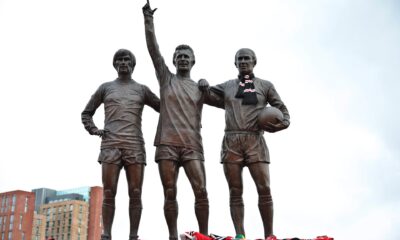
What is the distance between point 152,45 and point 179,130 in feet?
5.32

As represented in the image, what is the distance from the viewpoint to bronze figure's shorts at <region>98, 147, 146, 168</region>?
10.5 meters

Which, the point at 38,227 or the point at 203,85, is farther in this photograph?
the point at 38,227

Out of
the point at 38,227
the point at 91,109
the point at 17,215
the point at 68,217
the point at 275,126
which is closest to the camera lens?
the point at 275,126

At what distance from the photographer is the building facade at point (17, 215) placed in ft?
141

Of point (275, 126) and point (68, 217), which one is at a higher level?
point (68, 217)

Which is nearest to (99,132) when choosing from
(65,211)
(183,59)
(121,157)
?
(121,157)

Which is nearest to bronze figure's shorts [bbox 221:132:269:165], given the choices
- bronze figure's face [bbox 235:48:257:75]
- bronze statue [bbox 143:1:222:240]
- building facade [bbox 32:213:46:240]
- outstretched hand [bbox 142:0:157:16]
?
bronze statue [bbox 143:1:222:240]

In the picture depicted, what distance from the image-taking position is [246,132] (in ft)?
34.3

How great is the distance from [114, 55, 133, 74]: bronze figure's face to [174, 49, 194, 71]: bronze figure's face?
85 cm

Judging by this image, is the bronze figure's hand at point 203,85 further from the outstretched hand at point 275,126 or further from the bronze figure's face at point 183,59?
the outstretched hand at point 275,126

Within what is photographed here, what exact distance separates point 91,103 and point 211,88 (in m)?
2.21

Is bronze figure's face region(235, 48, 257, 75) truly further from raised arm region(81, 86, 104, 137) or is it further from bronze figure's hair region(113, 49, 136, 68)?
raised arm region(81, 86, 104, 137)

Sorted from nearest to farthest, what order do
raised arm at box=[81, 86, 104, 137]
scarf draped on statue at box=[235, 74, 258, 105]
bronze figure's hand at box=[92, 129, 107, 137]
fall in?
scarf draped on statue at box=[235, 74, 258, 105] → bronze figure's hand at box=[92, 129, 107, 137] → raised arm at box=[81, 86, 104, 137]

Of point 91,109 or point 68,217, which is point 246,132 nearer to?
point 91,109
